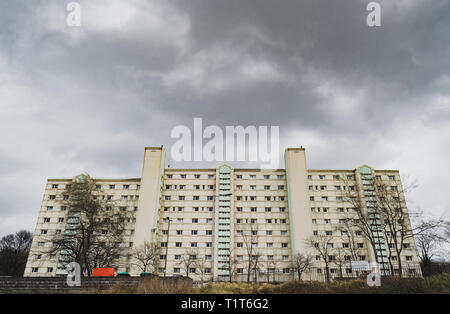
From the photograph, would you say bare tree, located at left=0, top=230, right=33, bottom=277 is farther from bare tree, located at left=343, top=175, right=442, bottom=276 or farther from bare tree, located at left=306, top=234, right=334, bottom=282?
bare tree, located at left=343, top=175, right=442, bottom=276

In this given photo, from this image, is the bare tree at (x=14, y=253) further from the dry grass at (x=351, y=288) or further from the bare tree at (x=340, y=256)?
the dry grass at (x=351, y=288)

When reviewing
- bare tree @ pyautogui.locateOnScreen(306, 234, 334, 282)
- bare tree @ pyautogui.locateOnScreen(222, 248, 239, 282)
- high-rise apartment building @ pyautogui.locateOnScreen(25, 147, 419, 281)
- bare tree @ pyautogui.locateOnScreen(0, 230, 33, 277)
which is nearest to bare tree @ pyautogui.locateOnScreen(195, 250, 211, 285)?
high-rise apartment building @ pyautogui.locateOnScreen(25, 147, 419, 281)

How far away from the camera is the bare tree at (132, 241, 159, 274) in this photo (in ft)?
174

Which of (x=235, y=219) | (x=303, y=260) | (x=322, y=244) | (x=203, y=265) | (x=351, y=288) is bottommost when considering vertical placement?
(x=351, y=288)

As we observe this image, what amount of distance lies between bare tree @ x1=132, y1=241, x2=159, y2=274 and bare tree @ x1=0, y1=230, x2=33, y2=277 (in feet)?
94.2

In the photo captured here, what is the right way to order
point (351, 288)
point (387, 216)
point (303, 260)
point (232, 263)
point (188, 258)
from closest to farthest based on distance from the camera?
point (351, 288) < point (387, 216) < point (303, 260) < point (232, 263) < point (188, 258)

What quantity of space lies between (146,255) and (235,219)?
20.7m

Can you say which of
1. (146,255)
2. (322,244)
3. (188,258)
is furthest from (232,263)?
(322,244)

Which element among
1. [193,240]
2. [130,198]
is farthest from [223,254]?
[130,198]

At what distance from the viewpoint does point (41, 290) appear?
51.3ft

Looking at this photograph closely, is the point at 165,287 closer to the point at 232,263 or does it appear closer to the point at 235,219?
the point at 232,263

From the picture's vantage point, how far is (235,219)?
6406 centimetres
